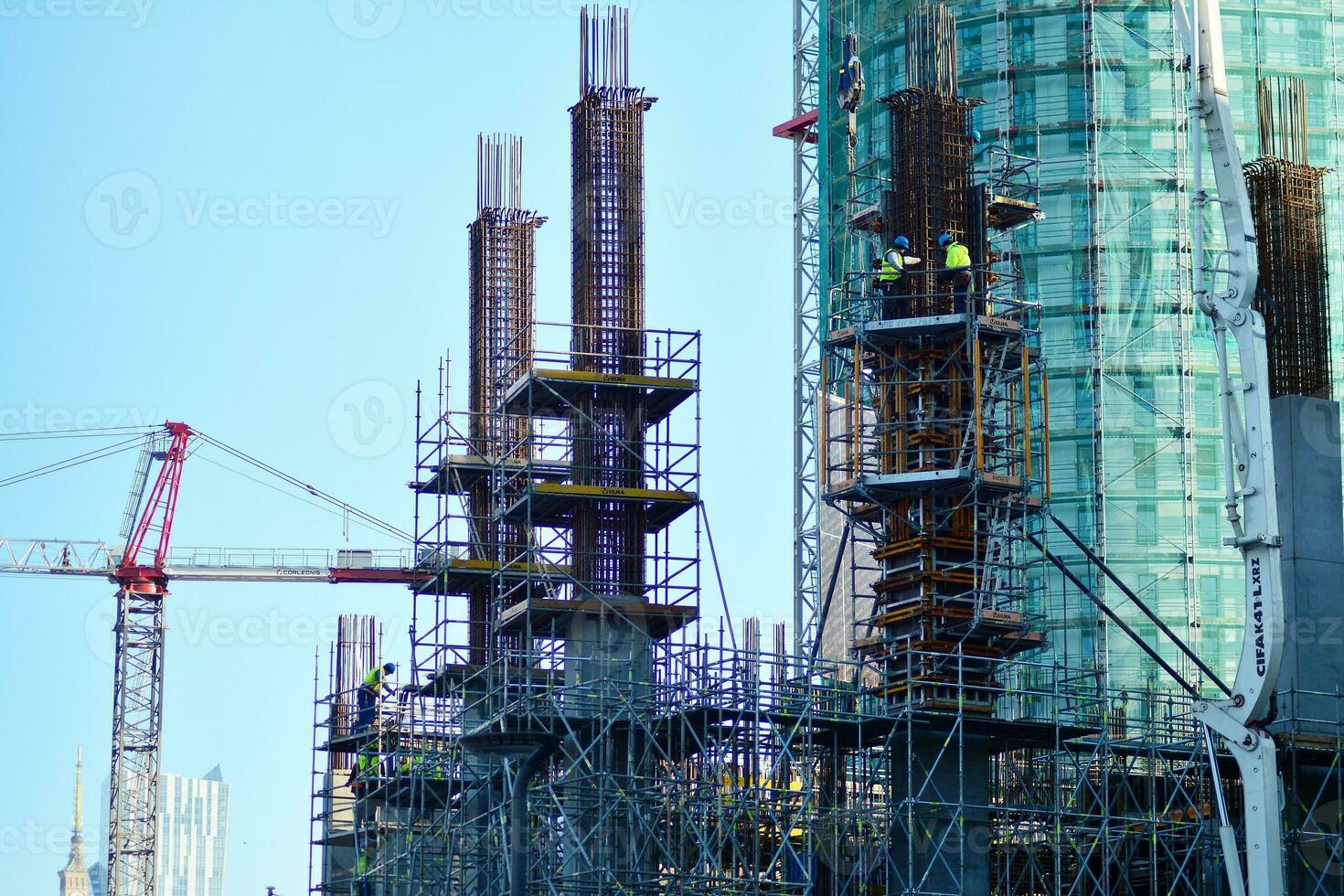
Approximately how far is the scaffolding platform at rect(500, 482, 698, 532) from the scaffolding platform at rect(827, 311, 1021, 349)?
5.45 meters

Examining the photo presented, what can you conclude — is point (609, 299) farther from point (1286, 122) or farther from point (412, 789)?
point (1286, 122)

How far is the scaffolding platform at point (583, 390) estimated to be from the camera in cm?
5412

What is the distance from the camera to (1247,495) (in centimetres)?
5003

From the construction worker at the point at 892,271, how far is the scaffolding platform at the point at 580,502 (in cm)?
604

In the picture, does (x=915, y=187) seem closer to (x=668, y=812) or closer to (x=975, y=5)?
(x=668, y=812)

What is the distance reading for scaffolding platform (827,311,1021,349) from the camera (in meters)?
50.1

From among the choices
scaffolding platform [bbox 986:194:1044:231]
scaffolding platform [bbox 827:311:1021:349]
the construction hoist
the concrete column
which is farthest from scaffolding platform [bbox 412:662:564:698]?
the construction hoist

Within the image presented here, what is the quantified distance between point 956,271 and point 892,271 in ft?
4.23

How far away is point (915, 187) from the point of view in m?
52.8

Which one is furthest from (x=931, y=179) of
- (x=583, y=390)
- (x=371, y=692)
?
(x=371, y=692)

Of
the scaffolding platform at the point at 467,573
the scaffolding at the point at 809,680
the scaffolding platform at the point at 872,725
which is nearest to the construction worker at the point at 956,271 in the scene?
the scaffolding at the point at 809,680

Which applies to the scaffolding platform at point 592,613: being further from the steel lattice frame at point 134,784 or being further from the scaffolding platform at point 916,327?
the steel lattice frame at point 134,784

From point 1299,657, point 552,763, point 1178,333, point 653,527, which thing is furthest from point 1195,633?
point 552,763

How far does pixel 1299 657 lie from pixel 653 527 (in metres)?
13.7
